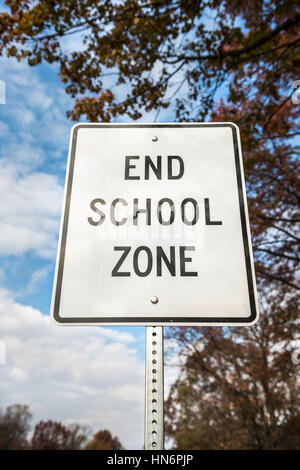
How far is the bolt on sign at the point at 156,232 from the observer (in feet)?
3.88

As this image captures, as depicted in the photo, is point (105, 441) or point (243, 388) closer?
point (243, 388)

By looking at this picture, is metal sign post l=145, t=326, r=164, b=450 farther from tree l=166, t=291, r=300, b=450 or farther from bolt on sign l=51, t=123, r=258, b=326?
tree l=166, t=291, r=300, b=450

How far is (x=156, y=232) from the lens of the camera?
1289 millimetres

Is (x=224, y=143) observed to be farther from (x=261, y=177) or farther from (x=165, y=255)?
(x=261, y=177)

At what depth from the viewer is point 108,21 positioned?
5.18 meters

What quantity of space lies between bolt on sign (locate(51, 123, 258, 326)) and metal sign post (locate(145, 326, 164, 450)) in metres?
0.06

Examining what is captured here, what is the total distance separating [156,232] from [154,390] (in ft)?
1.98

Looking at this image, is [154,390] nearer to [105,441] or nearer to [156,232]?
[156,232]

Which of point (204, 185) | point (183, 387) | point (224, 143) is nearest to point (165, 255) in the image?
point (204, 185)

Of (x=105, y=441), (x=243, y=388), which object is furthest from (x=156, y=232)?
(x=105, y=441)

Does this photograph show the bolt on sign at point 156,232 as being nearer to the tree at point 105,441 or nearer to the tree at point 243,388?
the tree at point 243,388

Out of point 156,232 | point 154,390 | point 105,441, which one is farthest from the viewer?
point 105,441

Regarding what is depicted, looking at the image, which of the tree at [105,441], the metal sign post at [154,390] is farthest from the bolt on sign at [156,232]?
the tree at [105,441]

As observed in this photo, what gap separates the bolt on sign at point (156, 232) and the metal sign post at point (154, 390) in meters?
0.06
